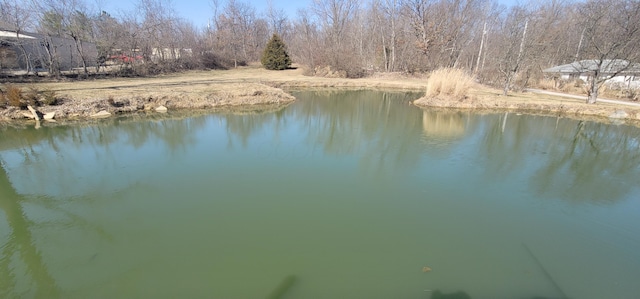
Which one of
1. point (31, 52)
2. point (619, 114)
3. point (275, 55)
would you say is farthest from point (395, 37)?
point (31, 52)

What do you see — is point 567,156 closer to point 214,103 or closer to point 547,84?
point 214,103

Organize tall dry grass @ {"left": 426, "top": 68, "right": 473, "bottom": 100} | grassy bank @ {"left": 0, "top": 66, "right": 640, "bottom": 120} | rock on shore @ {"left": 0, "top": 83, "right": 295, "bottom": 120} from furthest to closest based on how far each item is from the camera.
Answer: tall dry grass @ {"left": 426, "top": 68, "right": 473, "bottom": 100}, grassy bank @ {"left": 0, "top": 66, "right": 640, "bottom": 120}, rock on shore @ {"left": 0, "top": 83, "right": 295, "bottom": 120}

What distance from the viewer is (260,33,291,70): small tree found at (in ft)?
82.0

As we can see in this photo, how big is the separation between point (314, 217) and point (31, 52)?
21.4 metres

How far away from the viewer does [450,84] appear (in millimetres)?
12594

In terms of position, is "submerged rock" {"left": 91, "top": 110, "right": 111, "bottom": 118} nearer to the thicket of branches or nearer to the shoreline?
the shoreline

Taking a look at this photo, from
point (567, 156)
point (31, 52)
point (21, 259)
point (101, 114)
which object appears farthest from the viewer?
point (31, 52)

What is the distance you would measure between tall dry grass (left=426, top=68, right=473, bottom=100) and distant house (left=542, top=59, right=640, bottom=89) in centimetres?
429

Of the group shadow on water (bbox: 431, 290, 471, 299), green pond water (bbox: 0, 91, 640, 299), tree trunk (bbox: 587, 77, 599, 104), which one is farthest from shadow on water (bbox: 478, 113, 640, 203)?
shadow on water (bbox: 431, 290, 471, 299)

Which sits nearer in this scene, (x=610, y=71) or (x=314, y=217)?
(x=314, y=217)

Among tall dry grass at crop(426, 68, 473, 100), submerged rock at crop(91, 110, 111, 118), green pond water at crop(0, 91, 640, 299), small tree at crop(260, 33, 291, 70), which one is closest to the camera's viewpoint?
green pond water at crop(0, 91, 640, 299)

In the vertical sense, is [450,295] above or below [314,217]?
below

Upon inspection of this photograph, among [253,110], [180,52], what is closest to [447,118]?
[253,110]

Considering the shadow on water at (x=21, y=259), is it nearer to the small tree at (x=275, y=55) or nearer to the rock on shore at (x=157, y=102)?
the rock on shore at (x=157, y=102)
